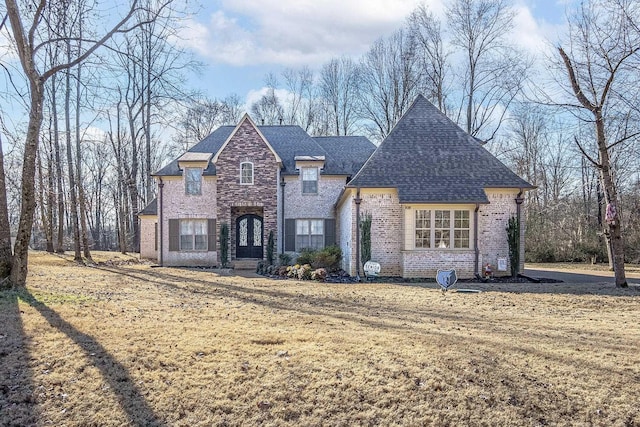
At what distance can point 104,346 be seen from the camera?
18.5 ft

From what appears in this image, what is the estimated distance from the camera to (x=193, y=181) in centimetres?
2036

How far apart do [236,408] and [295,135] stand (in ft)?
63.0

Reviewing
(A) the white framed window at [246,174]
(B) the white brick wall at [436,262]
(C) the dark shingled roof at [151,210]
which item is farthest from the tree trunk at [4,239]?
(C) the dark shingled roof at [151,210]

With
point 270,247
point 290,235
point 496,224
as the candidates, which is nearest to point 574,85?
point 496,224

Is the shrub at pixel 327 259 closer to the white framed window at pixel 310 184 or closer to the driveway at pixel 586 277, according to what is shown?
the white framed window at pixel 310 184

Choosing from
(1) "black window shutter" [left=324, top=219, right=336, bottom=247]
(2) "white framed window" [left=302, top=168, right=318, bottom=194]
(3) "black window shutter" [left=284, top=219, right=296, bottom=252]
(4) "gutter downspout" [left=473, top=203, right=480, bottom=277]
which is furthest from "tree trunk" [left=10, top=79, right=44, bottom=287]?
(4) "gutter downspout" [left=473, top=203, right=480, bottom=277]

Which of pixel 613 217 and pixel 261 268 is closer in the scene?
pixel 613 217

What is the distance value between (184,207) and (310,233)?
6.24 m

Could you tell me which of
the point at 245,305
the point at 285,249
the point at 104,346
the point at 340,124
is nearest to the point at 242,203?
the point at 285,249

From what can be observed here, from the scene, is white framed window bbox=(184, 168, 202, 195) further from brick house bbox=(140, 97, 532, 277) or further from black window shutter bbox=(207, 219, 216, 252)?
black window shutter bbox=(207, 219, 216, 252)

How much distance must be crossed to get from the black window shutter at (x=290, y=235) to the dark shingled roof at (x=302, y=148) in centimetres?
239

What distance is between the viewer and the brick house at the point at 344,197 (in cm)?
1468

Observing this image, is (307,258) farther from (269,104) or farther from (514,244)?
(269,104)

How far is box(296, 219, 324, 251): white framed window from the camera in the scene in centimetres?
1992
